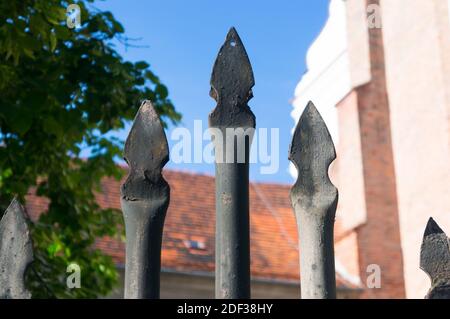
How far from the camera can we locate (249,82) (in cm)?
223

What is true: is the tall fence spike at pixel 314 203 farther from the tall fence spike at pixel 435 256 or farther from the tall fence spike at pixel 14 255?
the tall fence spike at pixel 14 255

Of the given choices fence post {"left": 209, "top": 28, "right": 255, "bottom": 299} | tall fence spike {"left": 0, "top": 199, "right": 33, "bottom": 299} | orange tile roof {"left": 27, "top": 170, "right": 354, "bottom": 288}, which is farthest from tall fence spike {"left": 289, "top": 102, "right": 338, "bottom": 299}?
orange tile roof {"left": 27, "top": 170, "right": 354, "bottom": 288}

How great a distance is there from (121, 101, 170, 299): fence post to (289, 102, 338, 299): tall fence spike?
13.0 inches

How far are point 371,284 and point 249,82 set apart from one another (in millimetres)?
17185

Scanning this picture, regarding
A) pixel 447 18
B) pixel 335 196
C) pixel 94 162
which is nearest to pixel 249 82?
pixel 335 196

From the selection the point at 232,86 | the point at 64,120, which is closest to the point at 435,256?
the point at 232,86

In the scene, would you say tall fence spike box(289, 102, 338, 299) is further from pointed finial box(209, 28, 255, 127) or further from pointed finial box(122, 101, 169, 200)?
pointed finial box(122, 101, 169, 200)

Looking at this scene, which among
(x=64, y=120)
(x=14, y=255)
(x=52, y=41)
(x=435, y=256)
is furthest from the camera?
(x=64, y=120)

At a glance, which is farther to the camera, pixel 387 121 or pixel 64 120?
pixel 387 121

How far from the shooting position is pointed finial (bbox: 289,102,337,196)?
2.16 m

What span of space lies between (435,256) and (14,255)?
1.02 m

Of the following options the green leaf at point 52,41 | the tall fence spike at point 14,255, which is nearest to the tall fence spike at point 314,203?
the tall fence spike at point 14,255

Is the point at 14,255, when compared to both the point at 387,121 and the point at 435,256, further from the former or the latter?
Result: the point at 387,121

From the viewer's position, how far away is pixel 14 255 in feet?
7.09
